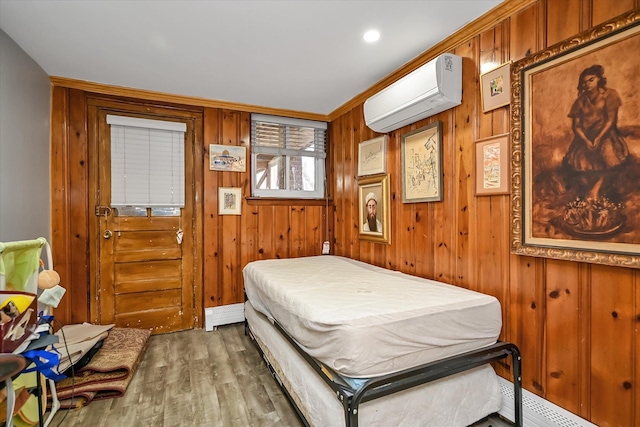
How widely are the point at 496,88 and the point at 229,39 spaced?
1.69m

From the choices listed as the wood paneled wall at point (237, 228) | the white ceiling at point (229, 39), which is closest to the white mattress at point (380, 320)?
the wood paneled wall at point (237, 228)

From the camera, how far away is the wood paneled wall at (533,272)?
129cm

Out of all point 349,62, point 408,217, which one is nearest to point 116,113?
point 349,62

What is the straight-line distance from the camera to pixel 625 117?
1227 millimetres

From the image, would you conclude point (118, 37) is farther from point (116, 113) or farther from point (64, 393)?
→ point (64, 393)

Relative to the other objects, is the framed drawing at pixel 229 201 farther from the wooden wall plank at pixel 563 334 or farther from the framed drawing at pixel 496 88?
the wooden wall plank at pixel 563 334

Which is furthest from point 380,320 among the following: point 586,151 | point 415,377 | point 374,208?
point 374,208

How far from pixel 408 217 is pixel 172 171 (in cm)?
231

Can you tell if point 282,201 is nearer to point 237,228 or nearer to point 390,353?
point 237,228

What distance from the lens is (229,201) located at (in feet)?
10.6

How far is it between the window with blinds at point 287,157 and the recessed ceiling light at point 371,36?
5.44 ft

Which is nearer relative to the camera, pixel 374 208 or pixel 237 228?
pixel 374 208

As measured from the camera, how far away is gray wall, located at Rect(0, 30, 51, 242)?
75.4 inches

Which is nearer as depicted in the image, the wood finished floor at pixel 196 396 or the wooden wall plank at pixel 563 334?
the wooden wall plank at pixel 563 334
